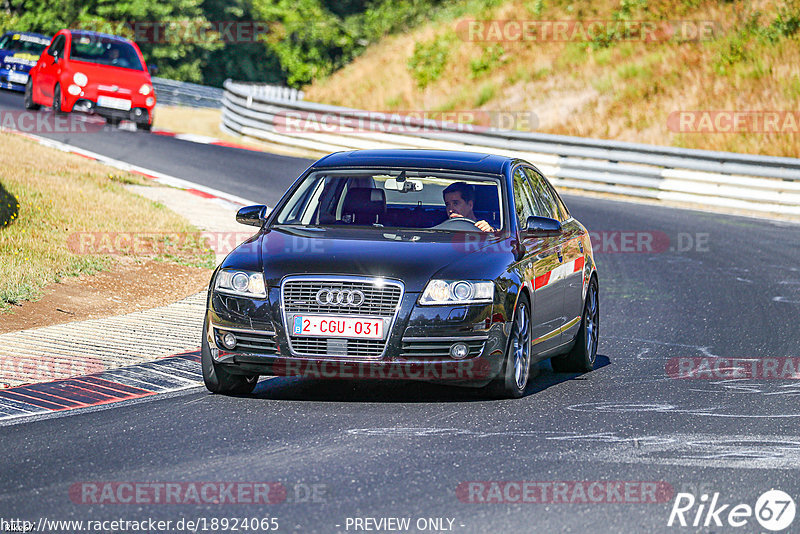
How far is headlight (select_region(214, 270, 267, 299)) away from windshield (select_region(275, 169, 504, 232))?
1124mm

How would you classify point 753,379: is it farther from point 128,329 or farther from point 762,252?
point 762,252

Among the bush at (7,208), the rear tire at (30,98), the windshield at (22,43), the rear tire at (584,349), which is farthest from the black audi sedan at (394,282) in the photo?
the windshield at (22,43)

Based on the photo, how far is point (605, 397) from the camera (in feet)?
28.9

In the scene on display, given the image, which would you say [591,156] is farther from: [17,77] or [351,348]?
[351,348]

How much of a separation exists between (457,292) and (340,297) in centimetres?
70

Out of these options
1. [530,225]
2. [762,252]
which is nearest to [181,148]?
[762,252]

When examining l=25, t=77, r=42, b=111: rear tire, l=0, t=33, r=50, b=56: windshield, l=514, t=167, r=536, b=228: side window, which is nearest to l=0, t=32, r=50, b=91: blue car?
l=0, t=33, r=50, b=56: windshield

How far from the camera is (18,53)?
34.0 metres

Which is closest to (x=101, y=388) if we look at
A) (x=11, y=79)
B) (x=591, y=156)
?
(x=591, y=156)

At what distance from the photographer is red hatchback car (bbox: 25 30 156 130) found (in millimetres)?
26984

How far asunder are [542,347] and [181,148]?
62.7 ft

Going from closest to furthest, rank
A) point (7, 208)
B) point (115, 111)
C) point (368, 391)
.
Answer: point (368, 391)
point (7, 208)
point (115, 111)

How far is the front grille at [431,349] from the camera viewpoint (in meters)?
7.87

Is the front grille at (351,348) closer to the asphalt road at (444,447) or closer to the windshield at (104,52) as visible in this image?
the asphalt road at (444,447)
